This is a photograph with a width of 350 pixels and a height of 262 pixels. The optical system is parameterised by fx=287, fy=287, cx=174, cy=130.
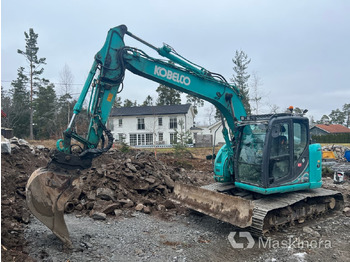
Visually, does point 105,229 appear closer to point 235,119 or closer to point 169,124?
point 235,119

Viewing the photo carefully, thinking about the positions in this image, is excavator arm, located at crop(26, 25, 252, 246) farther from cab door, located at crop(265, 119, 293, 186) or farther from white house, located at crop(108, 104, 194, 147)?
white house, located at crop(108, 104, 194, 147)

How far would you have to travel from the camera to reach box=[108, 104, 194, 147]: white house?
3747cm

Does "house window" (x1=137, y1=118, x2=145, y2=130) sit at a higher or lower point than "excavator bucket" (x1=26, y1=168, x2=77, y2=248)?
higher

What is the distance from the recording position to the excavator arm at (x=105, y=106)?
4605mm

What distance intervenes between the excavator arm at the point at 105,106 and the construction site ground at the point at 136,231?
53cm

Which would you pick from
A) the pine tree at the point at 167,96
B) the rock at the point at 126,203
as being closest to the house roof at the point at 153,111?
the pine tree at the point at 167,96

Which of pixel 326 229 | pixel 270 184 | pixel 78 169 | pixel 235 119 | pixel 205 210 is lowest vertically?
pixel 326 229

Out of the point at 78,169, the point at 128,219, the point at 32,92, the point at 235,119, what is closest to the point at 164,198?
the point at 128,219

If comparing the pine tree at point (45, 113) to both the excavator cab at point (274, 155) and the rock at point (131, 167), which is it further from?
the excavator cab at point (274, 155)

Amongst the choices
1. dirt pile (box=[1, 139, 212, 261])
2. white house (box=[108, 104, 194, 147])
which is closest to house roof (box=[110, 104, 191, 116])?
white house (box=[108, 104, 194, 147])

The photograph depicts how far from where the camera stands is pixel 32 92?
3553 centimetres

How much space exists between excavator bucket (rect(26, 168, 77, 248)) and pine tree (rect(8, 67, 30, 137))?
36105mm

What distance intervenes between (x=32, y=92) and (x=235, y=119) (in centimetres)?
3483

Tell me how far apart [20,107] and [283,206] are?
3845cm
